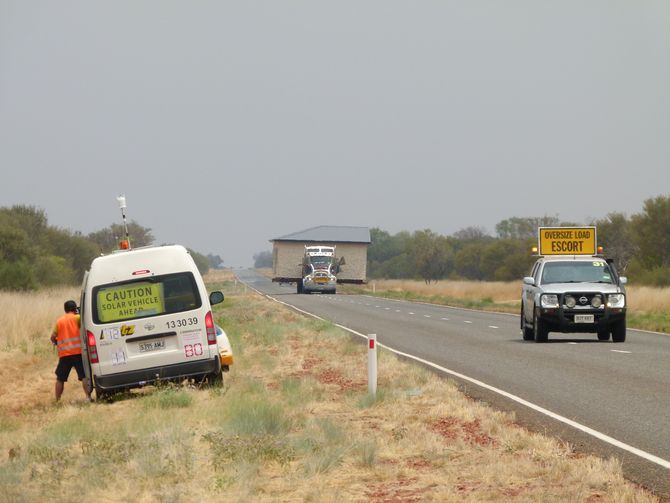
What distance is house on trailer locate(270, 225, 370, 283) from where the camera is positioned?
251 feet

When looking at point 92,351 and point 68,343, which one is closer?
point 92,351

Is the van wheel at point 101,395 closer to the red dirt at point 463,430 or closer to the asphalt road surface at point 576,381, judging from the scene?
the asphalt road surface at point 576,381

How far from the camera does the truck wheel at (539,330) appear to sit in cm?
2458

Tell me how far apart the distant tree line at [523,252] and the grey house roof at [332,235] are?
57.0 feet

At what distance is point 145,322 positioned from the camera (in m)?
15.9

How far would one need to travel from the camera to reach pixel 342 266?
76688 mm

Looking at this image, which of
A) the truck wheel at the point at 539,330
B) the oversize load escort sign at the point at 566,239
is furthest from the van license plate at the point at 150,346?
the oversize load escort sign at the point at 566,239

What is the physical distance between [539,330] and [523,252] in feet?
289

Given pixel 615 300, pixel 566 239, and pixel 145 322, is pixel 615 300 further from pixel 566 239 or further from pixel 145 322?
pixel 145 322

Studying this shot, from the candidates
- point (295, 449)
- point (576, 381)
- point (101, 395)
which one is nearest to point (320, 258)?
point (101, 395)

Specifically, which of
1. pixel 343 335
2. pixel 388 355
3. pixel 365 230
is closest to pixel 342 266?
pixel 365 230

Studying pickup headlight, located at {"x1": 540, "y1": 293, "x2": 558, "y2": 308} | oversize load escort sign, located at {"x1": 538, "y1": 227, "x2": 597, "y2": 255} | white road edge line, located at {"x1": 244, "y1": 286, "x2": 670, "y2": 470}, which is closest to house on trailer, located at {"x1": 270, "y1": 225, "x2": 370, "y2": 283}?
oversize load escort sign, located at {"x1": 538, "y1": 227, "x2": 597, "y2": 255}

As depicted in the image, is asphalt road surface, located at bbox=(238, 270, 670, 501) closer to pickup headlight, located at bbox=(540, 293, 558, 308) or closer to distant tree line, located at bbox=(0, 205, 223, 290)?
pickup headlight, located at bbox=(540, 293, 558, 308)

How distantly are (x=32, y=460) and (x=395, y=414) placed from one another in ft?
14.1
